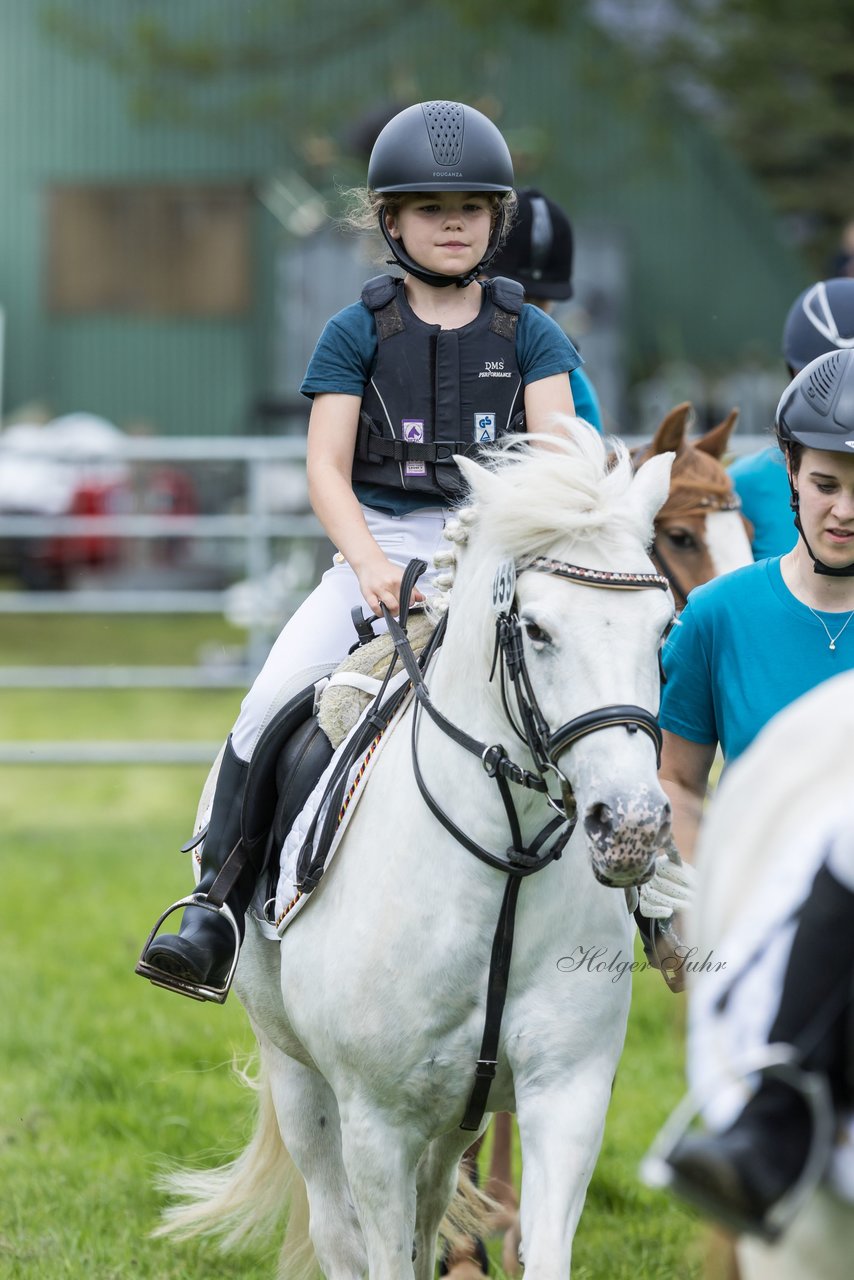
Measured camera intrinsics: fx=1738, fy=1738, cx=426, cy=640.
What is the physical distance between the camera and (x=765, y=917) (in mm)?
2279

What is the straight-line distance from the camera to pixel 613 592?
3.04 m

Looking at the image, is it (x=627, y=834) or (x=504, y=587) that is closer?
(x=627, y=834)

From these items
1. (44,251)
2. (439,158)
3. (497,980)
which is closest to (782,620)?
(497,980)

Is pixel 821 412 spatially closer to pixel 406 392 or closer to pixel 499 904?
pixel 406 392

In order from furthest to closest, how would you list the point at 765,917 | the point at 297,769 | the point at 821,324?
the point at 821,324, the point at 297,769, the point at 765,917

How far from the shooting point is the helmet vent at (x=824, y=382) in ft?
11.0

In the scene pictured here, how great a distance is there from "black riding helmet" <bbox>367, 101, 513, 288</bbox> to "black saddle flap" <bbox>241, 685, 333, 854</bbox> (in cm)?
103

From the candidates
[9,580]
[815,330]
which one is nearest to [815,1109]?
[815,330]

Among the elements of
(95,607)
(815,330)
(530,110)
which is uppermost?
(530,110)

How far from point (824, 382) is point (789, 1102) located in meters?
1.72

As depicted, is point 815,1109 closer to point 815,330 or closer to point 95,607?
point 815,330

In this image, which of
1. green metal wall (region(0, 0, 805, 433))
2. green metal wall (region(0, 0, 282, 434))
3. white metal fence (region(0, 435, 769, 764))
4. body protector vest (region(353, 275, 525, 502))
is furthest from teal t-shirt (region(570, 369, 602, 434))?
green metal wall (region(0, 0, 282, 434))

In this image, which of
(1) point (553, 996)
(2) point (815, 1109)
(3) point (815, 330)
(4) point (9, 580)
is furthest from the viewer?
(4) point (9, 580)

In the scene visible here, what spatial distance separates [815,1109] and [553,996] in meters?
1.27
